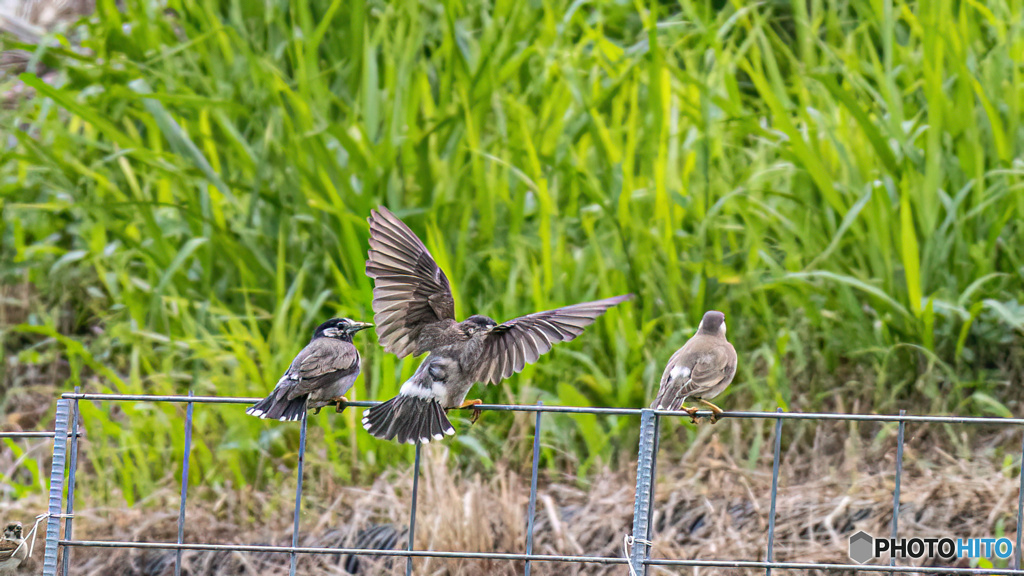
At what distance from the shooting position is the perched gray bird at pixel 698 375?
8.82ft

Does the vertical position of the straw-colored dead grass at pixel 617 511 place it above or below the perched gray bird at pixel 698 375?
below

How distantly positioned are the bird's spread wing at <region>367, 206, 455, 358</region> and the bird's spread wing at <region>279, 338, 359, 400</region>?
0.38 feet

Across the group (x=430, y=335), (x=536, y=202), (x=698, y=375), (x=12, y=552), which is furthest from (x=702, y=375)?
(x=536, y=202)

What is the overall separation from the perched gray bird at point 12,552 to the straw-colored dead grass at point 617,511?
911 millimetres

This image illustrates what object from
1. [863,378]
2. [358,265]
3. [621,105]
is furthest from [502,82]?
[863,378]

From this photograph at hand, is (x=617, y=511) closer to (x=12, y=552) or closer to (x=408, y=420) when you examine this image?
(x=408, y=420)

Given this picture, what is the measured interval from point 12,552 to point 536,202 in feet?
8.55

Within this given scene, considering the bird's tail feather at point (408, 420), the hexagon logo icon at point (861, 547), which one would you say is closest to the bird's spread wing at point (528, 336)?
the bird's tail feather at point (408, 420)

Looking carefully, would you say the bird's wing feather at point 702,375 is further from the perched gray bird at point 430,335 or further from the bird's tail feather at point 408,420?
the bird's tail feather at point 408,420

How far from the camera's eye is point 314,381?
105 inches

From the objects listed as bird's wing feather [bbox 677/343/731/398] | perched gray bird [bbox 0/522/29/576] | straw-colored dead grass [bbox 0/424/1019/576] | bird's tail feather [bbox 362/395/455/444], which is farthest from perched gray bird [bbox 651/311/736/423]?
perched gray bird [bbox 0/522/29/576]

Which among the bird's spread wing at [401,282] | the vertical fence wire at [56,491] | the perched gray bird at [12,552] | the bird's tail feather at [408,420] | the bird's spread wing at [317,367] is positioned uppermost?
the bird's spread wing at [401,282]

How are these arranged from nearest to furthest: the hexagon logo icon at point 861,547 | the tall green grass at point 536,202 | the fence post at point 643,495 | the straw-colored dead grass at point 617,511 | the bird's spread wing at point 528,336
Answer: the fence post at point 643,495, the bird's spread wing at point 528,336, the hexagon logo icon at point 861,547, the straw-colored dead grass at point 617,511, the tall green grass at point 536,202

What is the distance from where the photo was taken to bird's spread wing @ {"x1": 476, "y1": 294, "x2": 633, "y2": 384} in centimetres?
251
